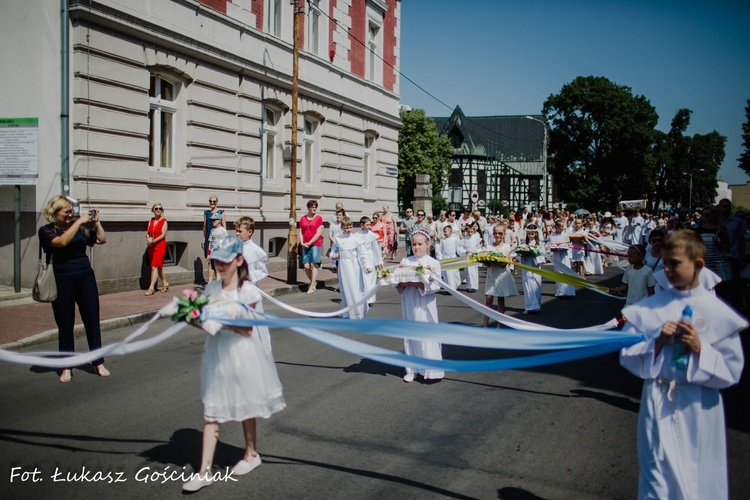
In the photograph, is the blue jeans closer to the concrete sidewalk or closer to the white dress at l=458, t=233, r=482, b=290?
the concrete sidewalk

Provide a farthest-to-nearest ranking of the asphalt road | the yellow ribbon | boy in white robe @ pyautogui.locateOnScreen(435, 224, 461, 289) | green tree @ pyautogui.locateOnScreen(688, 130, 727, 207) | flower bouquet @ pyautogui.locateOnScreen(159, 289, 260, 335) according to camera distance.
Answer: green tree @ pyautogui.locateOnScreen(688, 130, 727, 207) → boy in white robe @ pyautogui.locateOnScreen(435, 224, 461, 289) → the yellow ribbon → the asphalt road → flower bouquet @ pyautogui.locateOnScreen(159, 289, 260, 335)

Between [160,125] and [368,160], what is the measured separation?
504 inches

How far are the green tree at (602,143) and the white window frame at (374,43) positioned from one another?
4204cm

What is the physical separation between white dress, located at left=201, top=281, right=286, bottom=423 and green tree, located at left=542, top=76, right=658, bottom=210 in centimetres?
6439

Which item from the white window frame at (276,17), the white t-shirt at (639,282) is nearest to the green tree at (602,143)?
the white window frame at (276,17)

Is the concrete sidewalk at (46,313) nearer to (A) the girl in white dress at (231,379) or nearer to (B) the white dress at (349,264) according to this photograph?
(B) the white dress at (349,264)

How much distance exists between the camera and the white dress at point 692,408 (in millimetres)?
3682

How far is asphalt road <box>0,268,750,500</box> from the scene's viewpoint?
4.89 m

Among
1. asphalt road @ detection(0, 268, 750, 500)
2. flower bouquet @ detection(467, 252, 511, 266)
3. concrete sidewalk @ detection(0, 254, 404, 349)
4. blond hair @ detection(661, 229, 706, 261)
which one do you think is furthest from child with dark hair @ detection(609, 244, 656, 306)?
concrete sidewalk @ detection(0, 254, 404, 349)

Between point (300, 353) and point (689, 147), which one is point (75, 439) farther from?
point (689, 147)


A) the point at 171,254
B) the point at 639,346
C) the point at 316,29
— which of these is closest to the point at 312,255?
the point at 171,254

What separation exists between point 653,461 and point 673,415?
0.29 metres

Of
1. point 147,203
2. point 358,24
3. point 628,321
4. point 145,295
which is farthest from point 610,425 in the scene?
point 358,24

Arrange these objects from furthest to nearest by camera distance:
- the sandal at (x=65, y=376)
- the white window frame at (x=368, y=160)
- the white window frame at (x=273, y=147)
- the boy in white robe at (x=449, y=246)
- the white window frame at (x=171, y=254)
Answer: the white window frame at (x=368, y=160) → the white window frame at (x=273, y=147) → the boy in white robe at (x=449, y=246) → the white window frame at (x=171, y=254) → the sandal at (x=65, y=376)
